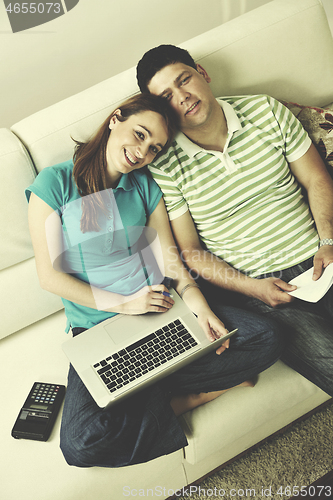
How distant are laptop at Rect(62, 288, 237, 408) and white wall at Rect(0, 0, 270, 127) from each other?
1.00m

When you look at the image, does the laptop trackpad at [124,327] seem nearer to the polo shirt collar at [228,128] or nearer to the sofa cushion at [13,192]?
the sofa cushion at [13,192]

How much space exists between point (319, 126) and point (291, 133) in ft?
0.52

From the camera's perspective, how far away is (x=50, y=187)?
1222 mm

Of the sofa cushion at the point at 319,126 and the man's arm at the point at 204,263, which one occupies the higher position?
the sofa cushion at the point at 319,126

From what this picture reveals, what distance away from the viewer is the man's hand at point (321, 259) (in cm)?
128

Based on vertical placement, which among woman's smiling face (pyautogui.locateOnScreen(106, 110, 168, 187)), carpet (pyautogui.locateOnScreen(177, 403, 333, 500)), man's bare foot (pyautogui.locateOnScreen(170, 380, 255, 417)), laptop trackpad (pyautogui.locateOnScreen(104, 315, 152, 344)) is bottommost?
carpet (pyautogui.locateOnScreen(177, 403, 333, 500))

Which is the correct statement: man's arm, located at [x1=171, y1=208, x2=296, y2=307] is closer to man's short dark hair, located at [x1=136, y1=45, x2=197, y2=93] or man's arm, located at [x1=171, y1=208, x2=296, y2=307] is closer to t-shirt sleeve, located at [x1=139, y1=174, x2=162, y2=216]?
t-shirt sleeve, located at [x1=139, y1=174, x2=162, y2=216]

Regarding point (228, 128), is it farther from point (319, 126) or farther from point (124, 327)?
point (124, 327)

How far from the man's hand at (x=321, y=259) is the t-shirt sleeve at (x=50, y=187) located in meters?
0.87

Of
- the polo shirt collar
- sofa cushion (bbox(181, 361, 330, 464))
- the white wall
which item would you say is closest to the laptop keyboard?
sofa cushion (bbox(181, 361, 330, 464))

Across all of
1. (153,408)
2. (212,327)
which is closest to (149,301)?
(212,327)

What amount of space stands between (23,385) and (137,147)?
90 centimetres

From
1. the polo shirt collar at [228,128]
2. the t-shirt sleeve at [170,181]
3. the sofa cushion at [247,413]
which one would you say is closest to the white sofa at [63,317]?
the sofa cushion at [247,413]

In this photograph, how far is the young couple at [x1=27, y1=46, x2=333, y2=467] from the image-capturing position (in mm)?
1151
